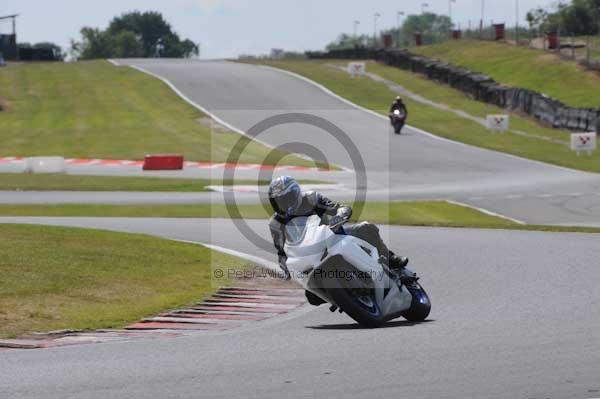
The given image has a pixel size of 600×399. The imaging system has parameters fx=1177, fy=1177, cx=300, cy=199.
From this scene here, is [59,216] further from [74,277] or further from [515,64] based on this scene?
[515,64]

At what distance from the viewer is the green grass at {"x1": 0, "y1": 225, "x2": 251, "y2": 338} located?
1288cm

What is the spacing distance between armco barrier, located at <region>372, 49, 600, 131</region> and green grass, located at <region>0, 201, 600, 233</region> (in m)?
22.2

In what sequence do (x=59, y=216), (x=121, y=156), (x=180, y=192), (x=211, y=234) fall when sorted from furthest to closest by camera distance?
1. (x=121, y=156)
2. (x=180, y=192)
3. (x=59, y=216)
4. (x=211, y=234)

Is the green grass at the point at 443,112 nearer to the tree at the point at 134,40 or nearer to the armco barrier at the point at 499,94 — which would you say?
the armco barrier at the point at 499,94

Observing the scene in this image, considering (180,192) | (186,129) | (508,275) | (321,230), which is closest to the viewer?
(321,230)

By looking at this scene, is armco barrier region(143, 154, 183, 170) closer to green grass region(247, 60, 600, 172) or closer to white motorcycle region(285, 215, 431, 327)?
green grass region(247, 60, 600, 172)

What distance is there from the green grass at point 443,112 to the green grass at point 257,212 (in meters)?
13.6

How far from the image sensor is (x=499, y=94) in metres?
60.9

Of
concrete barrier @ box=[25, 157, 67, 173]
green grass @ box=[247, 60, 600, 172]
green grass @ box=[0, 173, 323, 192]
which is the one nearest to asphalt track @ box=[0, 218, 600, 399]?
green grass @ box=[0, 173, 323, 192]

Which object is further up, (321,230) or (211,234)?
(321,230)

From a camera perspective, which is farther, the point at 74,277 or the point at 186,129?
the point at 186,129

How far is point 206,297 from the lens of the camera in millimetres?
14781

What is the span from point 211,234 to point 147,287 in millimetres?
7109

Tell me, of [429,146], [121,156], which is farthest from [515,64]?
[121,156]
